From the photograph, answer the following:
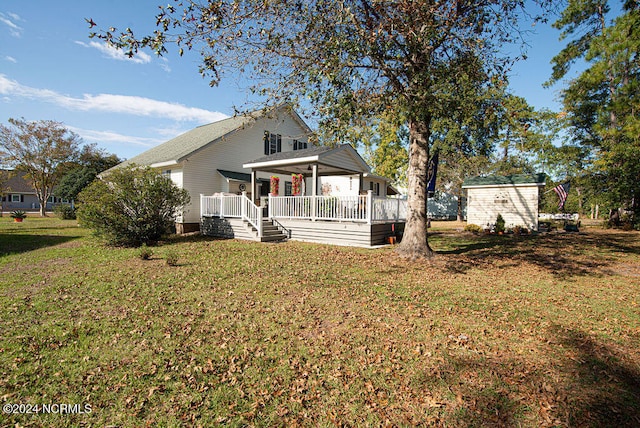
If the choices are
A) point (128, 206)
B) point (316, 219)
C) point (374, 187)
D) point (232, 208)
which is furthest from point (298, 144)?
point (128, 206)

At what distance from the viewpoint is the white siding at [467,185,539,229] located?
58.0ft

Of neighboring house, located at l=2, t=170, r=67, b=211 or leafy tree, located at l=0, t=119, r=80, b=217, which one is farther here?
neighboring house, located at l=2, t=170, r=67, b=211

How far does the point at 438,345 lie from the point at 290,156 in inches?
445

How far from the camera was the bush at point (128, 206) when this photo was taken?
10.7m

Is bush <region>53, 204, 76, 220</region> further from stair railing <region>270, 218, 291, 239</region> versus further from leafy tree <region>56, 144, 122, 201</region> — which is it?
stair railing <region>270, 218, 291, 239</region>

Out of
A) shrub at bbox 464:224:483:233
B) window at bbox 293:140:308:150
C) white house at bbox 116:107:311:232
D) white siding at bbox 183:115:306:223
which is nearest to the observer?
white house at bbox 116:107:311:232

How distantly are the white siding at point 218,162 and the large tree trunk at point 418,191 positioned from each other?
740 centimetres

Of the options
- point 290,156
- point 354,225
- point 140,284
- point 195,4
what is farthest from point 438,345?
point 290,156

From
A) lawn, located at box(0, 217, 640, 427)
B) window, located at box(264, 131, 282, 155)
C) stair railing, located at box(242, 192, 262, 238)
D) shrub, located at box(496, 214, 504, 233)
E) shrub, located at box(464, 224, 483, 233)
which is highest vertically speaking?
window, located at box(264, 131, 282, 155)

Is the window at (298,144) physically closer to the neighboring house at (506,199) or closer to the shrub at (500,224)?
the neighboring house at (506,199)

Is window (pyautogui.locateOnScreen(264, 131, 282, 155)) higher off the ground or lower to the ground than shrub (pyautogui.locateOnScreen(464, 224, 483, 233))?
higher

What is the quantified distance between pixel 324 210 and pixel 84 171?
29329 mm

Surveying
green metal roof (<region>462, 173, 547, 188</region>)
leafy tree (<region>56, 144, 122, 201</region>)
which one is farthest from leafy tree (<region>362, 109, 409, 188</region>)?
leafy tree (<region>56, 144, 122, 201</region>)

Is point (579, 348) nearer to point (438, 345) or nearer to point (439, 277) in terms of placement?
point (438, 345)
